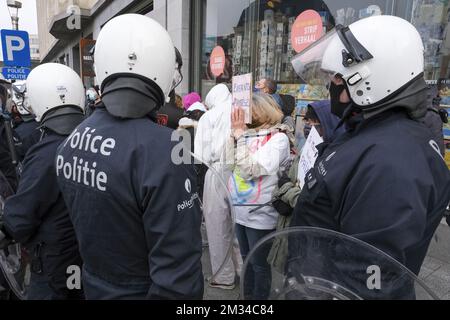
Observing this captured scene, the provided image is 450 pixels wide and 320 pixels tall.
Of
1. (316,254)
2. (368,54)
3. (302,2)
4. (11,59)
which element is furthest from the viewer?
(11,59)

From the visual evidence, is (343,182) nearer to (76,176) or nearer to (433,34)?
(76,176)

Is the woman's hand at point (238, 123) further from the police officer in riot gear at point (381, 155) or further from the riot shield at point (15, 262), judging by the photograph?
the riot shield at point (15, 262)


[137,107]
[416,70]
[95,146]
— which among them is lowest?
[95,146]

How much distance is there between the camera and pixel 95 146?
127 centimetres

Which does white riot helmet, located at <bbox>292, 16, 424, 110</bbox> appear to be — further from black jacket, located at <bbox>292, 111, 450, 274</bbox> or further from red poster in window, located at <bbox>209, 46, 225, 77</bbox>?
red poster in window, located at <bbox>209, 46, 225, 77</bbox>

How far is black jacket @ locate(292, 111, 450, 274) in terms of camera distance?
44.9 inches

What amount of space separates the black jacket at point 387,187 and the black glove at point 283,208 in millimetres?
960

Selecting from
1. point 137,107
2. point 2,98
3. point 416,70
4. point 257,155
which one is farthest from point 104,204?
point 2,98

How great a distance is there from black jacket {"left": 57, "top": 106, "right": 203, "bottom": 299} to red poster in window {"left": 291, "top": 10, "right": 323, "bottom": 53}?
397cm

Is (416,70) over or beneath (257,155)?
over

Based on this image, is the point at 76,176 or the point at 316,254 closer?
the point at 316,254

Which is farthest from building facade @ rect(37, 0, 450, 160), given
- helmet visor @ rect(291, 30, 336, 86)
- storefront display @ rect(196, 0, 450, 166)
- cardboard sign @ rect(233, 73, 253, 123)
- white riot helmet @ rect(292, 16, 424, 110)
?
white riot helmet @ rect(292, 16, 424, 110)

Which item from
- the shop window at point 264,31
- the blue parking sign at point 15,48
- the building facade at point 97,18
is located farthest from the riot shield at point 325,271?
the blue parking sign at point 15,48
